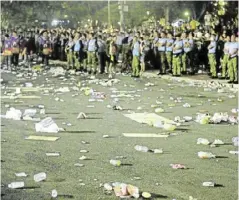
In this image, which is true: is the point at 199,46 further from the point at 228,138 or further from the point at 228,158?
the point at 228,158

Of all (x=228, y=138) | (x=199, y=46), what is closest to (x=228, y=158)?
(x=228, y=138)

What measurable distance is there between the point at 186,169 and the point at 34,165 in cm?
201

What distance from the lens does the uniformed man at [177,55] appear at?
26.4 meters

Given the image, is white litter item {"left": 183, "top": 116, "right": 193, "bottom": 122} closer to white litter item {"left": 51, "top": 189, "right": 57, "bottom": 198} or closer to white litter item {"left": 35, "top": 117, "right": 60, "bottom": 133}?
white litter item {"left": 35, "top": 117, "right": 60, "bottom": 133}

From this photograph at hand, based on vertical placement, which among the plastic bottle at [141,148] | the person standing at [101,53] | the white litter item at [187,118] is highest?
the person standing at [101,53]

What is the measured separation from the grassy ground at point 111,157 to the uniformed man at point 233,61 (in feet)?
25.1

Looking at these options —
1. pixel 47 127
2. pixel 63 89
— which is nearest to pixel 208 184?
pixel 47 127

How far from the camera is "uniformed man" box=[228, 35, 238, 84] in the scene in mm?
22781

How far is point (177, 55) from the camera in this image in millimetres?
26656

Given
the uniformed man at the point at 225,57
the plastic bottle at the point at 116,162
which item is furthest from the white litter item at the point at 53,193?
the uniformed man at the point at 225,57

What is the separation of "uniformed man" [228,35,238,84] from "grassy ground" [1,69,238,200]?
25.1 feet

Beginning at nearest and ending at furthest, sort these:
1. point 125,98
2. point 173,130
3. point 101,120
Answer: point 173,130
point 101,120
point 125,98

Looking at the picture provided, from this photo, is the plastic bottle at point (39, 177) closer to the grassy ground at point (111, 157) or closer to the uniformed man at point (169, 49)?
the grassy ground at point (111, 157)

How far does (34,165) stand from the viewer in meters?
8.99
